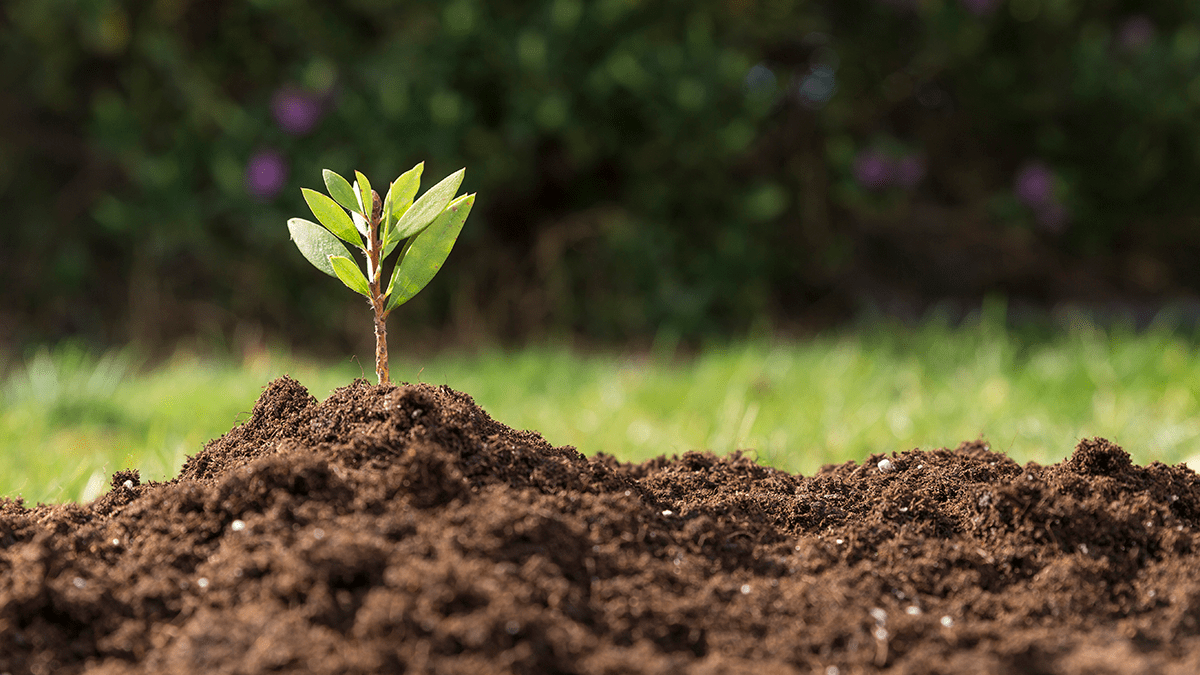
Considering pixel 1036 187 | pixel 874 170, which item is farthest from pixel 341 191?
pixel 1036 187

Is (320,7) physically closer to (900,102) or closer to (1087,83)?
(900,102)

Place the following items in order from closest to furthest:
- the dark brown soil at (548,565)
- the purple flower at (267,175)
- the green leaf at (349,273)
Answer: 1. the dark brown soil at (548,565)
2. the green leaf at (349,273)
3. the purple flower at (267,175)

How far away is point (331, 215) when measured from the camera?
140 cm

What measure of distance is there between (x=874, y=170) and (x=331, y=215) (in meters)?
3.65

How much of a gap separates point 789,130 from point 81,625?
4.37 meters

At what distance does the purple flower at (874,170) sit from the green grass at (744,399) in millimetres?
806

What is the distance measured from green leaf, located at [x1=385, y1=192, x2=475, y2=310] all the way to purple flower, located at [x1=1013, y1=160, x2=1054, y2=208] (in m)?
4.11

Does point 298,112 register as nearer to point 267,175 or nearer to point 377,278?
point 267,175

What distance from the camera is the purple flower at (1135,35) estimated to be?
4.62 metres

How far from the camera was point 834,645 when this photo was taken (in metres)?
1.01

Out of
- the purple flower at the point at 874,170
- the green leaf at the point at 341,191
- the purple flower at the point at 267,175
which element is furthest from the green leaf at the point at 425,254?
the purple flower at the point at 874,170

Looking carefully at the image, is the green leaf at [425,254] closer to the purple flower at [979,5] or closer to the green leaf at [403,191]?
the green leaf at [403,191]

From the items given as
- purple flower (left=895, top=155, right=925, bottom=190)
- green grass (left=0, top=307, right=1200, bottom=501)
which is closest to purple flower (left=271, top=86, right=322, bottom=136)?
→ green grass (left=0, top=307, right=1200, bottom=501)

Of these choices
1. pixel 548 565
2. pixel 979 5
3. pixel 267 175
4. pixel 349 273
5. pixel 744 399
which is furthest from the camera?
pixel 979 5
